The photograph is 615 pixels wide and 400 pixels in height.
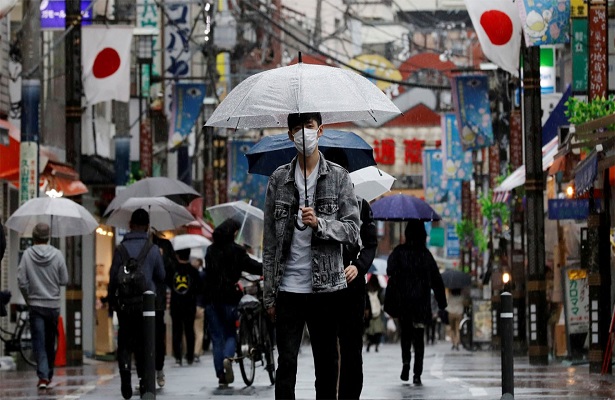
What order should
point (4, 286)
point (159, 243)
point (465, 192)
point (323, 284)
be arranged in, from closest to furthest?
1. point (323, 284)
2. point (159, 243)
3. point (4, 286)
4. point (465, 192)

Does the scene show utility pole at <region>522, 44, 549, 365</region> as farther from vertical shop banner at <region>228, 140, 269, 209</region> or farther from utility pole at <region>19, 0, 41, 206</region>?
vertical shop banner at <region>228, 140, 269, 209</region>

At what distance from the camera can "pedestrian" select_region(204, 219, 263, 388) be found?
17.5 meters

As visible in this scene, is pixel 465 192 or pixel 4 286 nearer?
pixel 4 286

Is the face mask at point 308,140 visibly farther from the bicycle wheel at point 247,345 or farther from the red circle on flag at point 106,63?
the red circle on flag at point 106,63

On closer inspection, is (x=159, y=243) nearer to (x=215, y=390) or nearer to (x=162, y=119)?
(x=215, y=390)

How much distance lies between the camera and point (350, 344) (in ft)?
31.9

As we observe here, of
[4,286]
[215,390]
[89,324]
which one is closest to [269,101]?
Answer: [215,390]

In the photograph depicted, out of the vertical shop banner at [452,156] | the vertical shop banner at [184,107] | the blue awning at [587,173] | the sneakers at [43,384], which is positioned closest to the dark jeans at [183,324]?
the blue awning at [587,173]

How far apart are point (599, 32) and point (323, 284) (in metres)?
14.1

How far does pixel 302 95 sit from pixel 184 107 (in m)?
30.0

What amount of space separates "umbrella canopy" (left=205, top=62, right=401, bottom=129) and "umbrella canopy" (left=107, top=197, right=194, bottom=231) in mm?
9287

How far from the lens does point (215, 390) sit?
1711 cm

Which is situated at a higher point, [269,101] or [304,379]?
[269,101]

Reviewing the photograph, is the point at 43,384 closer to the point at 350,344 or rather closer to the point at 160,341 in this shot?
the point at 160,341
